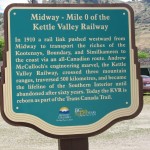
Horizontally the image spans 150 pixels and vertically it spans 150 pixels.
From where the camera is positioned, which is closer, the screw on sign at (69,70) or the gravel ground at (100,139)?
the screw on sign at (69,70)

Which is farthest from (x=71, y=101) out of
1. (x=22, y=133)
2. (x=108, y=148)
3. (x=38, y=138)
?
(x=22, y=133)

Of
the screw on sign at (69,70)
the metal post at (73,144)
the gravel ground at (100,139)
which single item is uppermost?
the screw on sign at (69,70)

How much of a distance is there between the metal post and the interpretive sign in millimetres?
162

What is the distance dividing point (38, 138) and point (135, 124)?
3604 mm

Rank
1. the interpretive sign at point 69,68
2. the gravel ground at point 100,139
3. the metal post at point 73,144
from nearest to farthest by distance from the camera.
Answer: the interpretive sign at point 69,68 → the metal post at point 73,144 → the gravel ground at point 100,139

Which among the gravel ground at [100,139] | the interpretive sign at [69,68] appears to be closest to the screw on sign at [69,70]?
the interpretive sign at [69,68]

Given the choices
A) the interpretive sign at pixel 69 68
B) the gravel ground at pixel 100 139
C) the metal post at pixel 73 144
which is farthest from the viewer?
the gravel ground at pixel 100 139

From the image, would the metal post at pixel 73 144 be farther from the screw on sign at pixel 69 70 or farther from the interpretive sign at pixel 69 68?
the interpretive sign at pixel 69 68

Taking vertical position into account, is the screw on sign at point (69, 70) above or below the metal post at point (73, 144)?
above

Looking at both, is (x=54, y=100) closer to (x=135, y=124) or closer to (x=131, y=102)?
(x=131, y=102)

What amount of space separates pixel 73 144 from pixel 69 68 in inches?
37.1

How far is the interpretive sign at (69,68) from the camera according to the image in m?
5.64

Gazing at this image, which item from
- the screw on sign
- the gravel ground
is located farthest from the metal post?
the gravel ground

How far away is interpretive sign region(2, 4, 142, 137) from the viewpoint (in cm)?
564
